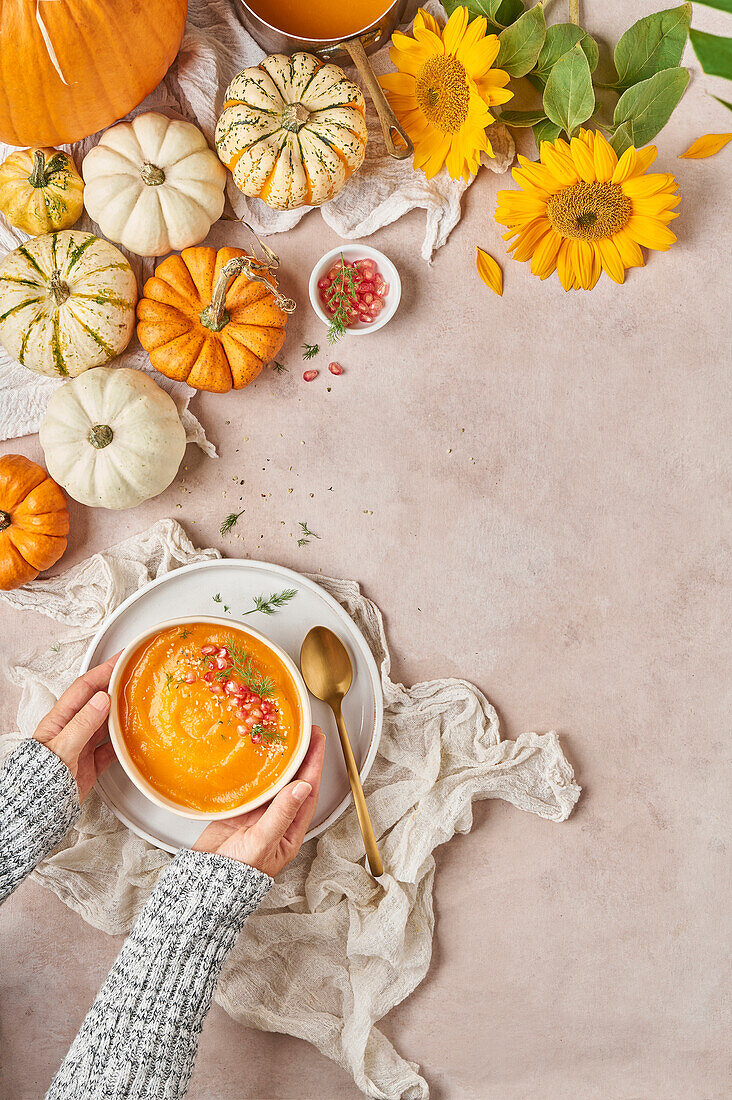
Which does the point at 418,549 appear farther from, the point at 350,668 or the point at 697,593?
the point at 697,593

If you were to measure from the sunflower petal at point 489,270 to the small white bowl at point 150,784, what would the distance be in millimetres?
809

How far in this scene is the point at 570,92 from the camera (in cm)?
139

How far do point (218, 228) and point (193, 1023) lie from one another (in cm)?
142

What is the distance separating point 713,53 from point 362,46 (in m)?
1.11

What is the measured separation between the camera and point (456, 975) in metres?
1.59

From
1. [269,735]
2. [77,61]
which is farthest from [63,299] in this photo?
[269,735]

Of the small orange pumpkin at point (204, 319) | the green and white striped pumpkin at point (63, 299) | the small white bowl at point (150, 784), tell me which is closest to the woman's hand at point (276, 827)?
the small white bowl at point (150, 784)

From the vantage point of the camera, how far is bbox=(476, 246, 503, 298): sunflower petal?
1.54 meters

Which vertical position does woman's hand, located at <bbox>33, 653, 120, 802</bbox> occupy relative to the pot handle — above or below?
below

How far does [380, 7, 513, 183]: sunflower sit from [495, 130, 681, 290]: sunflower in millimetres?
109

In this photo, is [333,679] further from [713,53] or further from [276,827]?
[713,53]

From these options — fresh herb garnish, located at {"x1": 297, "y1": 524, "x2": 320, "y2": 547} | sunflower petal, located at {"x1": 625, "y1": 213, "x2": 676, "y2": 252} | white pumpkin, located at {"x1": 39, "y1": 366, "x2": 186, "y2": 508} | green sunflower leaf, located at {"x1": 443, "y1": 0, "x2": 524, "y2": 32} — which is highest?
green sunflower leaf, located at {"x1": 443, "y1": 0, "x2": 524, "y2": 32}

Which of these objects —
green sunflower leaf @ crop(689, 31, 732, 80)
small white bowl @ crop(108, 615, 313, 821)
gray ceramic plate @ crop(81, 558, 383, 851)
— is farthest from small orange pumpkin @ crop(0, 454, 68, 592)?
green sunflower leaf @ crop(689, 31, 732, 80)

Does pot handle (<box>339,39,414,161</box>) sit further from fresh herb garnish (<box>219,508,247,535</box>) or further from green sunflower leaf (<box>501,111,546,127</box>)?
fresh herb garnish (<box>219,508,247,535</box>)
